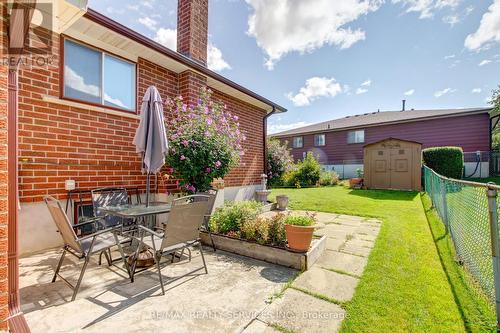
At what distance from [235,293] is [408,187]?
12.6m

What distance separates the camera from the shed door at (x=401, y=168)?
11.9 metres

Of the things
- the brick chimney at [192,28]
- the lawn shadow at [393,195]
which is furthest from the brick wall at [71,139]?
the lawn shadow at [393,195]

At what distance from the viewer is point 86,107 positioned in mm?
4375

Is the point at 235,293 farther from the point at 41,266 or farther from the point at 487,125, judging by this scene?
the point at 487,125

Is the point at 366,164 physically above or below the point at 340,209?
above

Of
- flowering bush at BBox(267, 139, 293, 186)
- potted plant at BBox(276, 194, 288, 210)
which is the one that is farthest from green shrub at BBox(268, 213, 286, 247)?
flowering bush at BBox(267, 139, 293, 186)

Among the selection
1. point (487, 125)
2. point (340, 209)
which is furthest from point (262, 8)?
point (487, 125)

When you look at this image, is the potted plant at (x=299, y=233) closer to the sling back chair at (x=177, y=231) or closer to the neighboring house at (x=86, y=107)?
the sling back chair at (x=177, y=231)

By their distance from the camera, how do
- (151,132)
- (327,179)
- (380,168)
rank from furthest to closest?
1. (327,179)
2. (380,168)
3. (151,132)

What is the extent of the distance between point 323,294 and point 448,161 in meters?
13.9

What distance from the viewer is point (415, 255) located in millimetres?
3703

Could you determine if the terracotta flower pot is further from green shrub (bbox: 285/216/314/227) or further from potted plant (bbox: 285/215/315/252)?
green shrub (bbox: 285/216/314/227)

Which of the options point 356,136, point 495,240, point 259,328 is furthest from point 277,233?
point 356,136

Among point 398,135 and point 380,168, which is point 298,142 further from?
point 380,168
